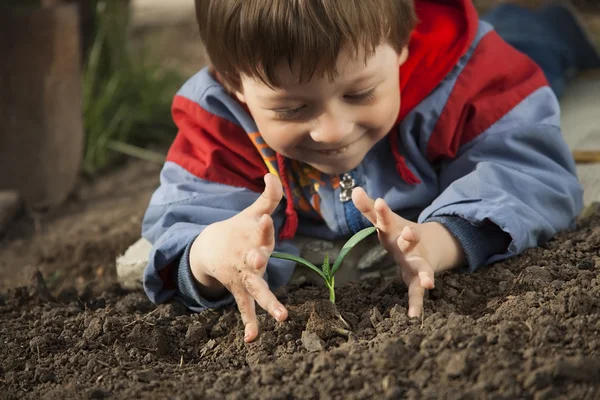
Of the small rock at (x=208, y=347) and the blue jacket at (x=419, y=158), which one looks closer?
the small rock at (x=208, y=347)

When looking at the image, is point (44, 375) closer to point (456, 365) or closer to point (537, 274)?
point (456, 365)

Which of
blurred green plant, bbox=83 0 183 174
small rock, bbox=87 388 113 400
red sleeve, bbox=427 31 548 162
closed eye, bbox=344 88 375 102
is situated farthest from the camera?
blurred green plant, bbox=83 0 183 174

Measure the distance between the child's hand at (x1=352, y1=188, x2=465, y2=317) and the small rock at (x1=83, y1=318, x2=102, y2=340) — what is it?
678 mm

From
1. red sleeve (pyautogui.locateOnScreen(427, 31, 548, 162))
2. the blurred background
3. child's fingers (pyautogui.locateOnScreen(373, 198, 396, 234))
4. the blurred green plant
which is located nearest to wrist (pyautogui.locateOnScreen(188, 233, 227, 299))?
child's fingers (pyautogui.locateOnScreen(373, 198, 396, 234))

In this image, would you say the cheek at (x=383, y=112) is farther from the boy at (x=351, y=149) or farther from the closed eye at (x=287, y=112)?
the closed eye at (x=287, y=112)

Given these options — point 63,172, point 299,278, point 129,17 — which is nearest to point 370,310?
point 299,278

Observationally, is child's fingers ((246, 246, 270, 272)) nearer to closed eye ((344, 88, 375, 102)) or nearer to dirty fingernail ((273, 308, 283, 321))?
dirty fingernail ((273, 308, 283, 321))

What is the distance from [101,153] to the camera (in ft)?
12.9

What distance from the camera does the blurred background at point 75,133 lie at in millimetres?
3105

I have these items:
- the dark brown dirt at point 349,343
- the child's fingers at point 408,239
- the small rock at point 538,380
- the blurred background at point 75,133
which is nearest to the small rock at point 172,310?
the dark brown dirt at point 349,343

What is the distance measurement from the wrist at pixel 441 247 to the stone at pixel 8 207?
1.96m

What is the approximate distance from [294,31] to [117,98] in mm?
2466

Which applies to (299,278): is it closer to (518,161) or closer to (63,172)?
(518,161)

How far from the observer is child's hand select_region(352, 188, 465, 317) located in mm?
1785
